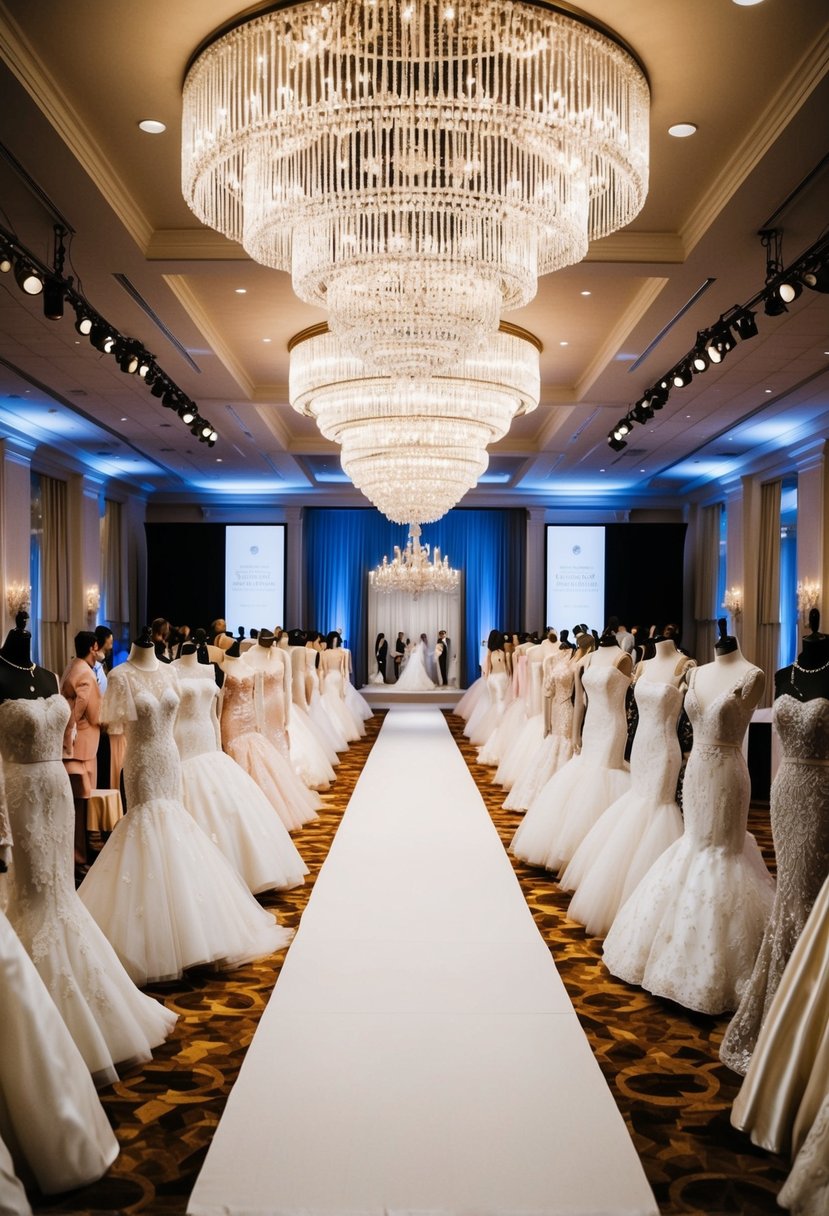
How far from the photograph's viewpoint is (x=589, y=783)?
6.02m

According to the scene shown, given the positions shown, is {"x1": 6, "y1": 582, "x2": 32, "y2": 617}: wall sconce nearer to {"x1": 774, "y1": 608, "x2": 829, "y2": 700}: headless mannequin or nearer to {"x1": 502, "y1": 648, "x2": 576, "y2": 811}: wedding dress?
{"x1": 502, "y1": 648, "x2": 576, "y2": 811}: wedding dress

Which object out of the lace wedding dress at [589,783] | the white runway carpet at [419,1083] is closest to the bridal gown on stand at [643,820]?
the white runway carpet at [419,1083]

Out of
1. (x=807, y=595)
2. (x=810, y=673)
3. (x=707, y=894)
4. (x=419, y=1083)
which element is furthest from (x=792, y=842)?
(x=807, y=595)

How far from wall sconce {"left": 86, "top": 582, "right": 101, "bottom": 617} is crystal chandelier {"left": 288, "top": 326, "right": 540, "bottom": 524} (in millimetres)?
8118

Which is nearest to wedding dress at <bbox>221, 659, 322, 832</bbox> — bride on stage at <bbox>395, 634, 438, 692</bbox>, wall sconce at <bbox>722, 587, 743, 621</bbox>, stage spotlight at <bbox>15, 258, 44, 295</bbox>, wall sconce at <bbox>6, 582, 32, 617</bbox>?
stage spotlight at <bbox>15, 258, 44, 295</bbox>

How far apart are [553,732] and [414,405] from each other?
8.38 ft

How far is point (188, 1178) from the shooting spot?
276cm

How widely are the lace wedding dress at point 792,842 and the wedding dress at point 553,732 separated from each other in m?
3.57

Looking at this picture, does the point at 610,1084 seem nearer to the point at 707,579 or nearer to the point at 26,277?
the point at 26,277

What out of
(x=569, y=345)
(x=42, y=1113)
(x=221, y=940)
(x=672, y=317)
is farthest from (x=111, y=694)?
(x=569, y=345)

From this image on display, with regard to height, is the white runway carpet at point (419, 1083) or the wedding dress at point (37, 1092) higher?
the wedding dress at point (37, 1092)

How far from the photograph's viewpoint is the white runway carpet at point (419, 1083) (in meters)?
2.66

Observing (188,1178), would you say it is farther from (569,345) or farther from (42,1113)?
(569,345)

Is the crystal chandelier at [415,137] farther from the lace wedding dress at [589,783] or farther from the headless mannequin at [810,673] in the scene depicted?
the lace wedding dress at [589,783]
